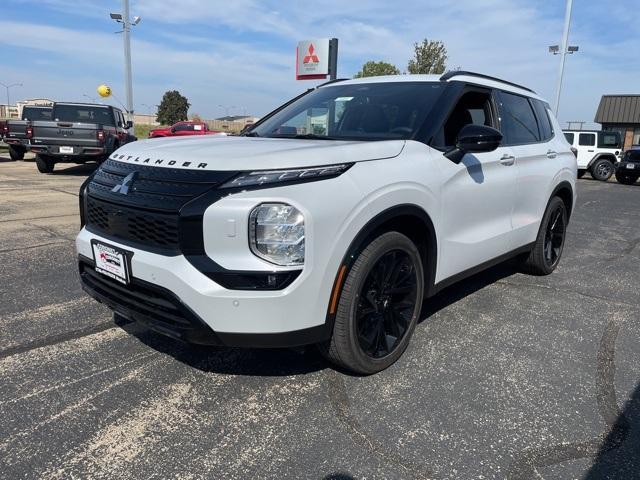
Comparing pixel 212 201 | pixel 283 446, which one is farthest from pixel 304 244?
pixel 283 446

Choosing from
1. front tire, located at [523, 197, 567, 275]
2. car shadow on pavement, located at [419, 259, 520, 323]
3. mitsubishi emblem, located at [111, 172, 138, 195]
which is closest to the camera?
mitsubishi emblem, located at [111, 172, 138, 195]

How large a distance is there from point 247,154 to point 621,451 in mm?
2218

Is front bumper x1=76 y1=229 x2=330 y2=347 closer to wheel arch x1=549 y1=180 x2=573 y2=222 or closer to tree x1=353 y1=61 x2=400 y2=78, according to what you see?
wheel arch x1=549 y1=180 x2=573 y2=222

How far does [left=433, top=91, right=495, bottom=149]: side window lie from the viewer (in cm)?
334

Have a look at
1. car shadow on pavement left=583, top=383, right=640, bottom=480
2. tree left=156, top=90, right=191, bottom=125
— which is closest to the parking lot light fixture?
car shadow on pavement left=583, top=383, right=640, bottom=480

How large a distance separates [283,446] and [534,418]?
4.18 ft

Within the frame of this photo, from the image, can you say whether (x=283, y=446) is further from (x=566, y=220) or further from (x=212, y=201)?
(x=566, y=220)

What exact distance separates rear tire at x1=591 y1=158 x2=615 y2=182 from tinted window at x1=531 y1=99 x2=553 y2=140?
58.2ft

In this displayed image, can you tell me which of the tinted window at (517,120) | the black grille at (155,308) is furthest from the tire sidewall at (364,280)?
the tinted window at (517,120)

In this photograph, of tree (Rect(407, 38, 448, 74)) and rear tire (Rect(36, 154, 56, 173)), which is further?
tree (Rect(407, 38, 448, 74))

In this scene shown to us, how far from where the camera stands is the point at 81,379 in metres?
2.85

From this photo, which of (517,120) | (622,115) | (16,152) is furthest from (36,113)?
(622,115)

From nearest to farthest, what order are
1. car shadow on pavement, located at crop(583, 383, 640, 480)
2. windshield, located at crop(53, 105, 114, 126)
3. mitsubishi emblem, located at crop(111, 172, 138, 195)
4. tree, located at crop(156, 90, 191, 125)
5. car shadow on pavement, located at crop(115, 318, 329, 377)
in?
car shadow on pavement, located at crop(583, 383, 640, 480), mitsubishi emblem, located at crop(111, 172, 138, 195), car shadow on pavement, located at crop(115, 318, 329, 377), windshield, located at crop(53, 105, 114, 126), tree, located at crop(156, 90, 191, 125)

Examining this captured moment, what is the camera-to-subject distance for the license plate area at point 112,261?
262 centimetres
